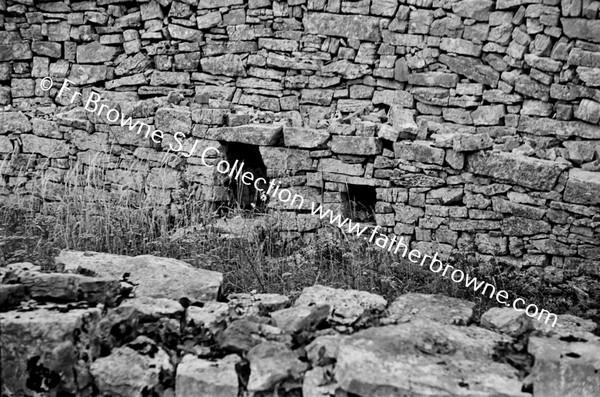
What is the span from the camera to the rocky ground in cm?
344

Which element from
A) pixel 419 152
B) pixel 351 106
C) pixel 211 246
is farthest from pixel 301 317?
pixel 351 106

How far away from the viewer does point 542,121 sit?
6.55 meters

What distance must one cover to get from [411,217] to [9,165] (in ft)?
16.0

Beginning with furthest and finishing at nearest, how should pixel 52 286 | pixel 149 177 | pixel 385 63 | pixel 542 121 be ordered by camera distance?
pixel 149 177 → pixel 385 63 → pixel 542 121 → pixel 52 286

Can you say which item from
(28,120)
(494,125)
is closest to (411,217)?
(494,125)

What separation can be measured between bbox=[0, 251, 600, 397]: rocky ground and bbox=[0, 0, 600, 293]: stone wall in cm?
243

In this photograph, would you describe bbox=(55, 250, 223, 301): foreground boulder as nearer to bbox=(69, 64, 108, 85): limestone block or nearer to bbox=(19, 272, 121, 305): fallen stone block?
bbox=(19, 272, 121, 305): fallen stone block

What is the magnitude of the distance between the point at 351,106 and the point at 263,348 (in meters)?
4.14

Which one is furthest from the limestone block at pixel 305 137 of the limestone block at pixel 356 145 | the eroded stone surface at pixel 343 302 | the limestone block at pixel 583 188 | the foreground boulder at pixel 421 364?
the foreground boulder at pixel 421 364

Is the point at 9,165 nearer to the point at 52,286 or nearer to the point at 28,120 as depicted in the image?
the point at 28,120

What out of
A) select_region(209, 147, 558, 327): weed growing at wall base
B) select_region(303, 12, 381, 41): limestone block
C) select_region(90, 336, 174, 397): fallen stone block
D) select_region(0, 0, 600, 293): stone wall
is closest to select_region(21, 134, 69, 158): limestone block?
select_region(0, 0, 600, 293): stone wall

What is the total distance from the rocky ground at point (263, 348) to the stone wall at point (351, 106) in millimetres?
2434

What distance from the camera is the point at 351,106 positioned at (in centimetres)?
736

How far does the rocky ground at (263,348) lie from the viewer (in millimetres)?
3439
